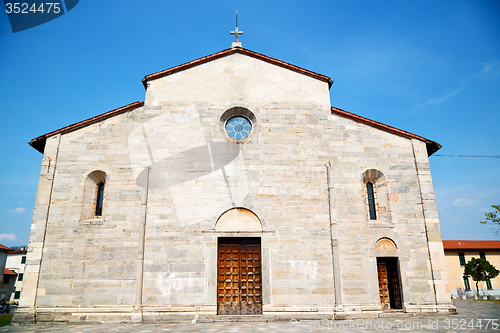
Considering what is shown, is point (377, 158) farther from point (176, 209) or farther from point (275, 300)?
point (176, 209)

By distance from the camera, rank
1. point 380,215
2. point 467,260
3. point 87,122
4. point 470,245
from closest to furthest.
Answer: point 380,215 < point 87,122 < point 467,260 < point 470,245

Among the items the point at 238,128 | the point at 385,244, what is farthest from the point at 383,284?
the point at 238,128

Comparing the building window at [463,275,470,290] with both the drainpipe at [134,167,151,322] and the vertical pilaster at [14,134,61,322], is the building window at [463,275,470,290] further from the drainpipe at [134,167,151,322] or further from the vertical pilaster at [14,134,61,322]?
the vertical pilaster at [14,134,61,322]

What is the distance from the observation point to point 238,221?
12234 millimetres

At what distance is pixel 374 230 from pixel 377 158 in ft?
9.66

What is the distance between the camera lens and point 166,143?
42.4 feet

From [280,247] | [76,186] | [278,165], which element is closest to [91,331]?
[76,186]

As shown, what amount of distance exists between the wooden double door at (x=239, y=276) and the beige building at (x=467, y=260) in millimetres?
31225

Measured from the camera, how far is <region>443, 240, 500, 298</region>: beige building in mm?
34156

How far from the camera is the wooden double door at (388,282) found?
12.2m

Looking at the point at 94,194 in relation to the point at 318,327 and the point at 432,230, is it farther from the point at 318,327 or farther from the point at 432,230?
the point at 432,230

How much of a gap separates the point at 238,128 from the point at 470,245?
122 feet

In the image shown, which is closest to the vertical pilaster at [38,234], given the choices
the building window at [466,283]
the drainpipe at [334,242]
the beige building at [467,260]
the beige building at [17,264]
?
the drainpipe at [334,242]

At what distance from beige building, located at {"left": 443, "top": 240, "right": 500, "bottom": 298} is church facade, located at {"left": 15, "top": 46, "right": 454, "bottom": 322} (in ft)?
92.7
